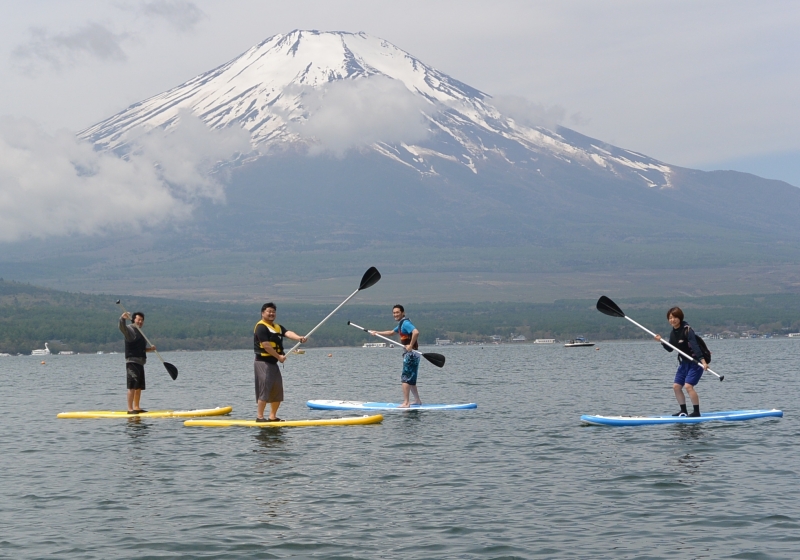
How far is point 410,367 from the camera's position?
90.8 ft

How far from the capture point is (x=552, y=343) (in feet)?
651

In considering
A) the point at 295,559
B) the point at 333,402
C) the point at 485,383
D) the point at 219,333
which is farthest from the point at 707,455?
the point at 219,333

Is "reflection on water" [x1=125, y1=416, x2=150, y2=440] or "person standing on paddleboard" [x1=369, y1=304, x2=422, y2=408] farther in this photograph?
"person standing on paddleboard" [x1=369, y1=304, x2=422, y2=408]

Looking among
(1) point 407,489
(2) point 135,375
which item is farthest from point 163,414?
(1) point 407,489

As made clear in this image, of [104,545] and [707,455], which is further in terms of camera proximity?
[707,455]

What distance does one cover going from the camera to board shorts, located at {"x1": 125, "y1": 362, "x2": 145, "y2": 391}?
26.9 metres

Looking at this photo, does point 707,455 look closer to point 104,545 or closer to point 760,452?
point 760,452

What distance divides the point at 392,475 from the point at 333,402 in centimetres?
1289

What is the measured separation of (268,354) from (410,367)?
5737 mm

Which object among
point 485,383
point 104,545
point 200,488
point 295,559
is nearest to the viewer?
point 295,559

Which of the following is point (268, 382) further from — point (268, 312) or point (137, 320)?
point (137, 320)

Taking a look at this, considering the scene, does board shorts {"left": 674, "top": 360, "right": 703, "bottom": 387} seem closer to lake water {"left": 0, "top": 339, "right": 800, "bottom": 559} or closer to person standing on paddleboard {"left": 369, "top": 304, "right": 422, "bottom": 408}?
lake water {"left": 0, "top": 339, "right": 800, "bottom": 559}

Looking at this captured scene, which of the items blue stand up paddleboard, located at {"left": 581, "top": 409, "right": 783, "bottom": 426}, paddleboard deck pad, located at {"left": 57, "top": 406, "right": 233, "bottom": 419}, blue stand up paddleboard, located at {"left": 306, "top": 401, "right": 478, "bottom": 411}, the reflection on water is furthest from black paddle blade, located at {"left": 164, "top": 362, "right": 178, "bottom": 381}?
blue stand up paddleboard, located at {"left": 581, "top": 409, "right": 783, "bottom": 426}

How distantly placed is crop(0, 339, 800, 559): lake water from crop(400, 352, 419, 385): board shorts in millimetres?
925
